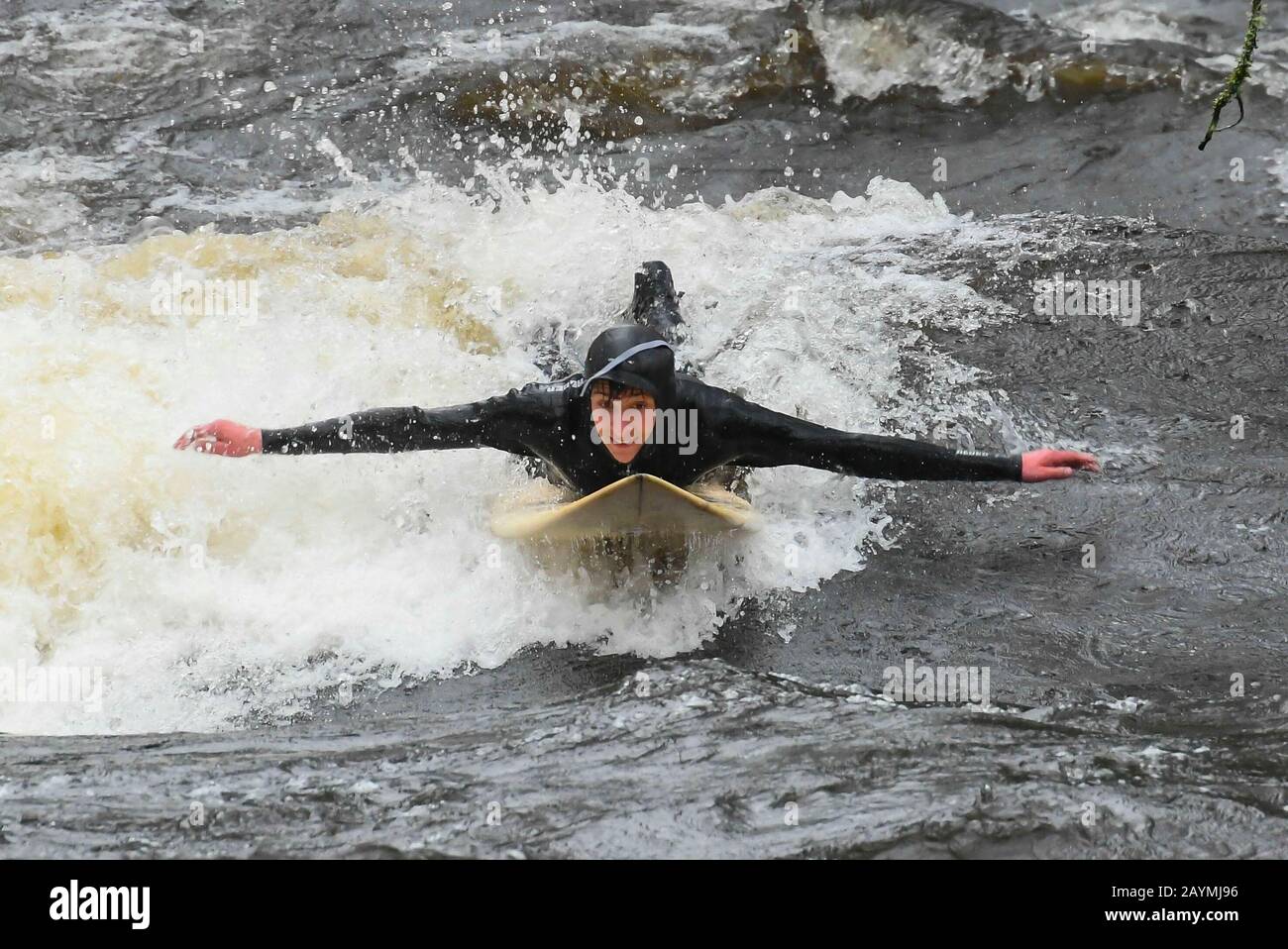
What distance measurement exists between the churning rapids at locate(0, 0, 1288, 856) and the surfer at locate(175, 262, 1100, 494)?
483mm

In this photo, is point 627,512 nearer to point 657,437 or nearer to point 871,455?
point 657,437

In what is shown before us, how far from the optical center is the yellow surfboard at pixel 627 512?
172 inches

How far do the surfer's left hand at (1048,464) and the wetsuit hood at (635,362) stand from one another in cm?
128

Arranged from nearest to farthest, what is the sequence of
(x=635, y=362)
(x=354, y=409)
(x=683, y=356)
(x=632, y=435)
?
(x=635, y=362), (x=632, y=435), (x=354, y=409), (x=683, y=356)

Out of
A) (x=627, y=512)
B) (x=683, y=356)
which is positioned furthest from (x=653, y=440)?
(x=683, y=356)

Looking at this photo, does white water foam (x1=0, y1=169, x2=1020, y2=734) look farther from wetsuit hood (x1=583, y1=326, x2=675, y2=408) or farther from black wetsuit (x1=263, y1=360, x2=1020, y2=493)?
wetsuit hood (x1=583, y1=326, x2=675, y2=408)

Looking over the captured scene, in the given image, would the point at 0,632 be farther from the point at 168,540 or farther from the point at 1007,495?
the point at 1007,495

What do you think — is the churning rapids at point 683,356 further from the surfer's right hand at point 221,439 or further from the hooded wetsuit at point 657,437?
the surfer's right hand at point 221,439

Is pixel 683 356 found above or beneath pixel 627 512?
above

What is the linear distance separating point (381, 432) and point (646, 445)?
3.15ft

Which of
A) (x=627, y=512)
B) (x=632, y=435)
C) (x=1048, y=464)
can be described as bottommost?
(x=627, y=512)

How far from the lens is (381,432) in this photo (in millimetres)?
4555

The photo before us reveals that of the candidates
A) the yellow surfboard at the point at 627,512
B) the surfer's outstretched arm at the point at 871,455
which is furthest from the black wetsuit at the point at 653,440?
the yellow surfboard at the point at 627,512

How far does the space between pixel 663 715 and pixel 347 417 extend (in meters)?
1.77
